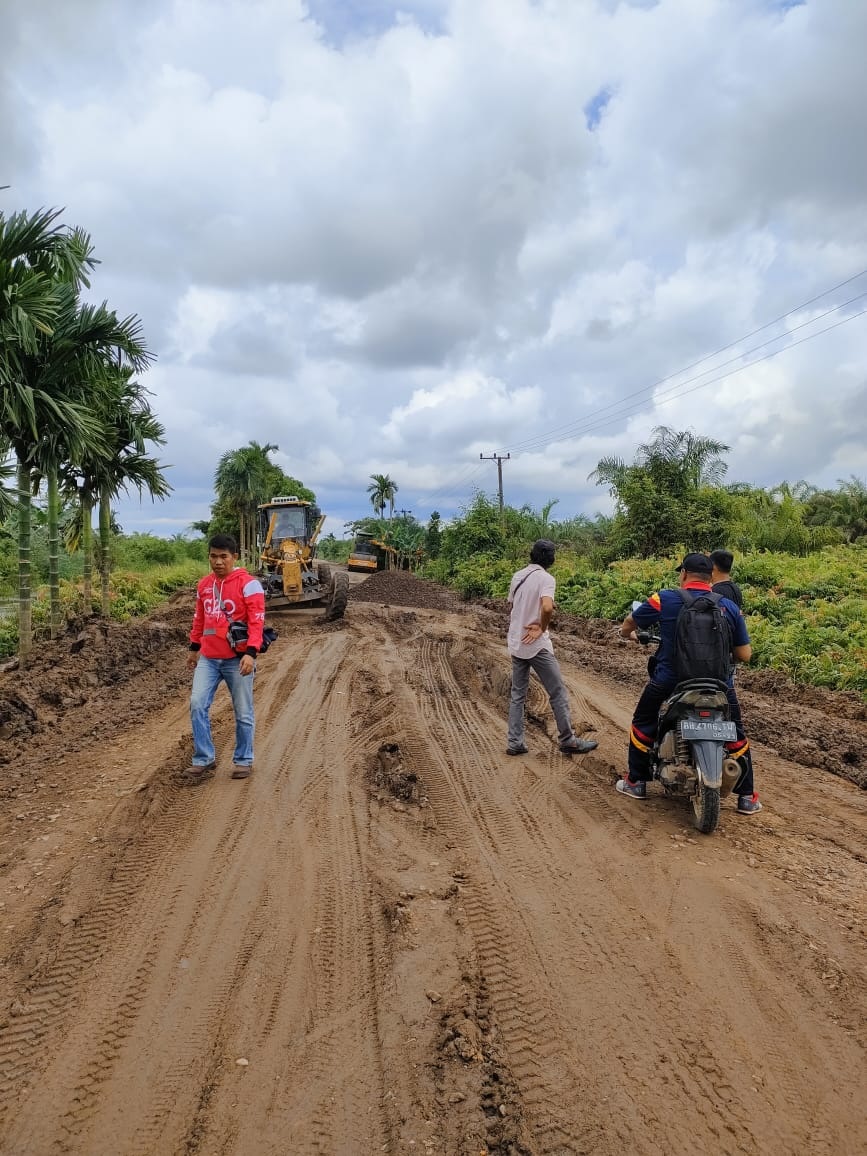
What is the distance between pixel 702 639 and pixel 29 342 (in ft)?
25.2

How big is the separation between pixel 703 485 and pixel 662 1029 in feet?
79.3

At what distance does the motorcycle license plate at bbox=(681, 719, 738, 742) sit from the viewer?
15.1 ft

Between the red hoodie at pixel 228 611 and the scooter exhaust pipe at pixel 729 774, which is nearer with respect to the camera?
the scooter exhaust pipe at pixel 729 774

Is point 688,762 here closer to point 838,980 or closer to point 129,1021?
point 838,980

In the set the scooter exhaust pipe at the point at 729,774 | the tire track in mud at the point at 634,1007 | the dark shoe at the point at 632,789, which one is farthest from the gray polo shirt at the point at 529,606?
the scooter exhaust pipe at the point at 729,774

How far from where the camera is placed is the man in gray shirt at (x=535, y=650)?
6113mm

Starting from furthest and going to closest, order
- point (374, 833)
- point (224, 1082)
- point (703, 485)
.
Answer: point (703, 485) < point (374, 833) < point (224, 1082)

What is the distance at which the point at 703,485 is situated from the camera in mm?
24906

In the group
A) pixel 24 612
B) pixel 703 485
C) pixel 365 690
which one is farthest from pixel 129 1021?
pixel 703 485

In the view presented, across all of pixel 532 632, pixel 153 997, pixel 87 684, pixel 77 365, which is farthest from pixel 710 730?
pixel 77 365

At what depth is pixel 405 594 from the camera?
82.5 ft

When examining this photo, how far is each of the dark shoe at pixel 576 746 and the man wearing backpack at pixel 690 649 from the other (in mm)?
895

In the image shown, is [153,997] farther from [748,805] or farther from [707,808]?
[748,805]

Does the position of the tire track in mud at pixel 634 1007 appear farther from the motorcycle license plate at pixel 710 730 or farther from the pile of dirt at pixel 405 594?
the pile of dirt at pixel 405 594
